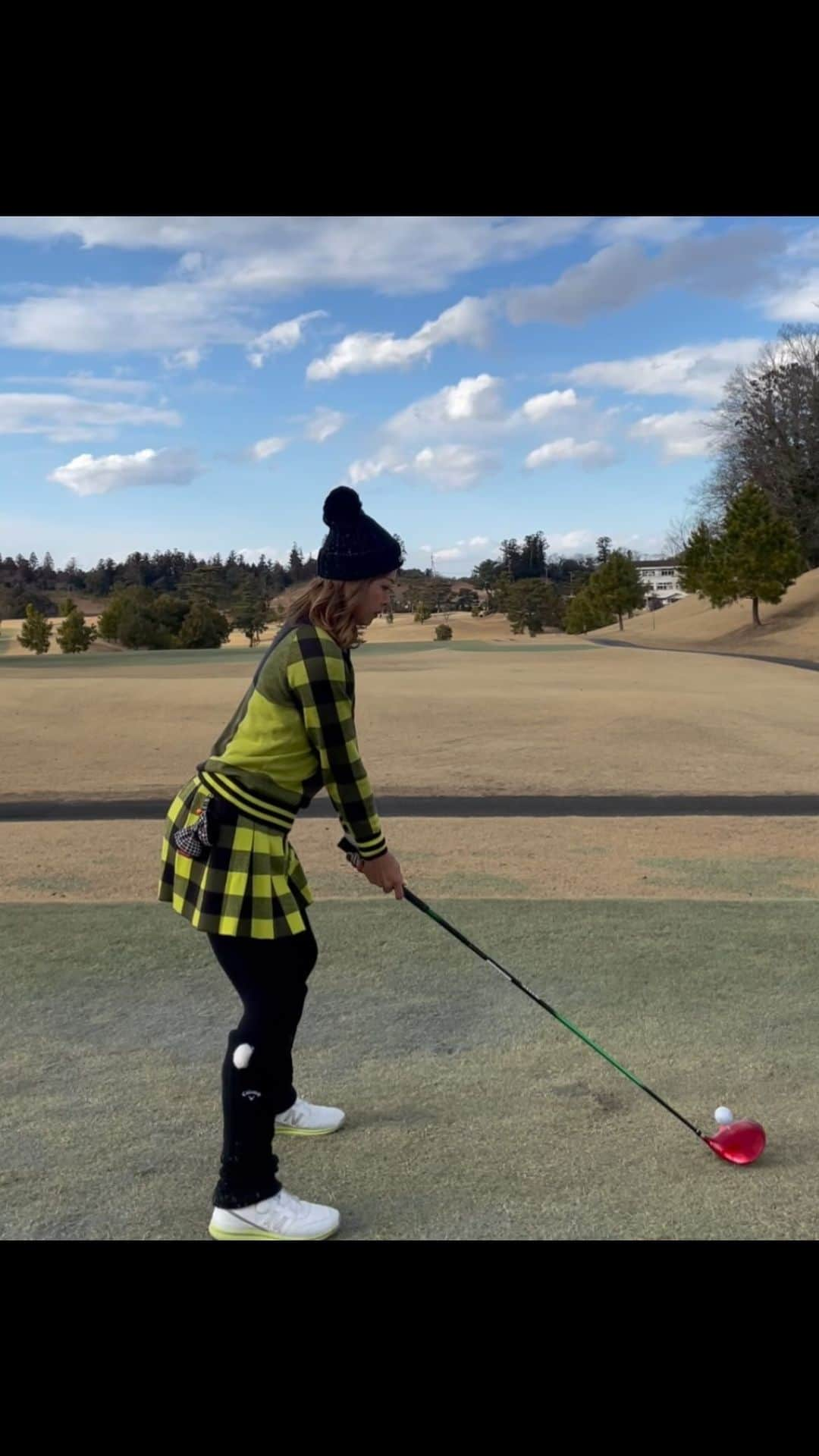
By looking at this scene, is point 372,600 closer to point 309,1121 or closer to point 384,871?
point 384,871

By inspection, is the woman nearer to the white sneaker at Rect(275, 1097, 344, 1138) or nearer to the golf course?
the golf course

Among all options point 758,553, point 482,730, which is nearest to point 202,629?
point 758,553

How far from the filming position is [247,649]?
40.2m

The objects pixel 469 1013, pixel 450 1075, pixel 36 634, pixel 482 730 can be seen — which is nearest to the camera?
pixel 450 1075

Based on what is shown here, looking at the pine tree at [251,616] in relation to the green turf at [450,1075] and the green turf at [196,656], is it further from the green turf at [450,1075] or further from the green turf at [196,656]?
the green turf at [450,1075]

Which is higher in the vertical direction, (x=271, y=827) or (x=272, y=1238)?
(x=271, y=827)

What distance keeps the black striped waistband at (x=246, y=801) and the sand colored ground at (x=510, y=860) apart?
4.10 meters

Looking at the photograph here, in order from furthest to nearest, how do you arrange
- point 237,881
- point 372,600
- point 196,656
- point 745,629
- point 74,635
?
point 745,629 → point 74,635 → point 196,656 → point 372,600 → point 237,881

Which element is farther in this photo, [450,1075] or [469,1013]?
[469,1013]

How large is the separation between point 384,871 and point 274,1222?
1006 mm

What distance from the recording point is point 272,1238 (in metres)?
3.04

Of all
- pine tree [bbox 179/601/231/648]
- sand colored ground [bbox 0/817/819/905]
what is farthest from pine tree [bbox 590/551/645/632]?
sand colored ground [bbox 0/817/819/905]

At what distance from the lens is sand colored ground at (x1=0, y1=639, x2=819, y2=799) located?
42.0 ft

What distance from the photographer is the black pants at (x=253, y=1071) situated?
120 inches
